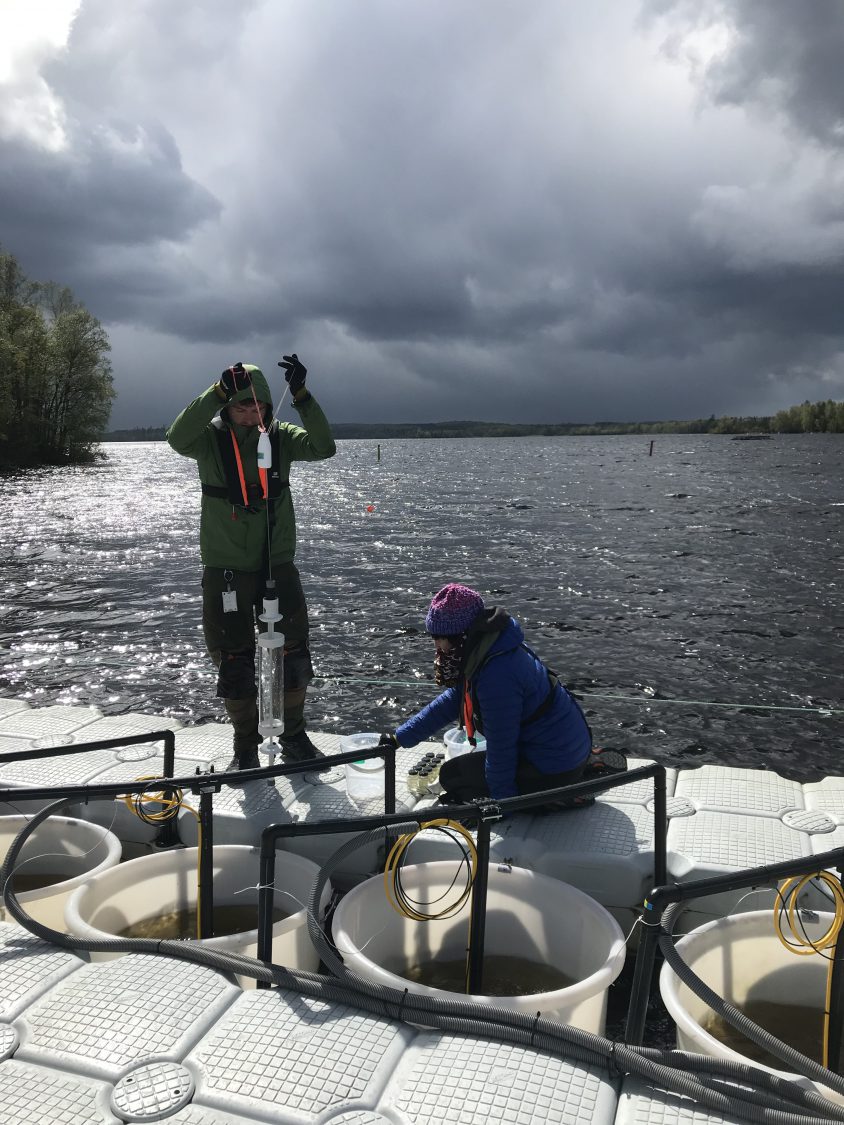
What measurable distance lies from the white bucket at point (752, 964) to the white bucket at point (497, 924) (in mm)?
415

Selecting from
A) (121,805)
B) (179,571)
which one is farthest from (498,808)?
(179,571)

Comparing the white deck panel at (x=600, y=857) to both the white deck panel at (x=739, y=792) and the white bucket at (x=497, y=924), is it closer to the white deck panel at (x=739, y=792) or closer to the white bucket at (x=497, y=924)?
the white bucket at (x=497, y=924)

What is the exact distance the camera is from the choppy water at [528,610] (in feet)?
32.8

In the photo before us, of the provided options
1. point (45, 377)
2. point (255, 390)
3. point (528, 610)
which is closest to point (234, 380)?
point (255, 390)

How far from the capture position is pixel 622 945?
10.3 feet

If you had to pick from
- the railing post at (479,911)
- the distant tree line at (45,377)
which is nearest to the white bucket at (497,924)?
the railing post at (479,911)

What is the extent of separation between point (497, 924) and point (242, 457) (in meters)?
3.30

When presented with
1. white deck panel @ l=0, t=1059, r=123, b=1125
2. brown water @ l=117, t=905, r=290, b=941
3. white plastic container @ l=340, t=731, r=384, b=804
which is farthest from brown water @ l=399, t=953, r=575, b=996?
white deck panel @ l=0, t=1059, r=123, b=1125

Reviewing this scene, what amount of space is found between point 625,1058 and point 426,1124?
622 mm

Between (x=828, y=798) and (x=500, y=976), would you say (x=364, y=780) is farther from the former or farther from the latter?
(x=828, y=798)

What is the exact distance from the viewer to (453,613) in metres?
4.08

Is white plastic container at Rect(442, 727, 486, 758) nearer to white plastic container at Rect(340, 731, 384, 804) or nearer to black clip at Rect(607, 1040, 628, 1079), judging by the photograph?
white plastic container at Rect(340, 731, 384, 804)

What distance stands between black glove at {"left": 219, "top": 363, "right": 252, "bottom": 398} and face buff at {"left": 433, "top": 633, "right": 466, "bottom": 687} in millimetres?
2184

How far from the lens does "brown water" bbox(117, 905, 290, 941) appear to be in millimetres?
3938
